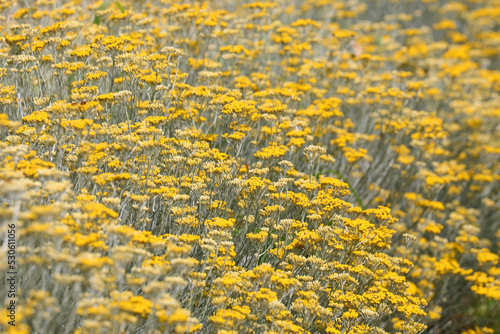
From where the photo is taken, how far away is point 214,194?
4684mm

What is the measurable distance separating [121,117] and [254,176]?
1882mm

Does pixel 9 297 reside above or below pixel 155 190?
below

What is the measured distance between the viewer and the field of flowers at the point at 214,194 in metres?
3.02

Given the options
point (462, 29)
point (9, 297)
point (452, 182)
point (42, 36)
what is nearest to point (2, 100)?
point (42, 36)

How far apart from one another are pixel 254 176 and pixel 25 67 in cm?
264

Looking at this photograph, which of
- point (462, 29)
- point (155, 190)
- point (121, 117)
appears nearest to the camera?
point (155, 190)

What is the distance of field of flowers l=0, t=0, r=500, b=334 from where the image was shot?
302 cm

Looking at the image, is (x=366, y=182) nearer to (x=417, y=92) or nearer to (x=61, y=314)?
(x=417, y=92)

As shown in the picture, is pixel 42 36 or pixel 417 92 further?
pixel 417 92

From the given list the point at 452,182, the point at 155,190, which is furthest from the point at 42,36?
the point at 452,182

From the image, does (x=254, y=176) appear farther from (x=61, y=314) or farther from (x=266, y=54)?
(x=266, y=54)

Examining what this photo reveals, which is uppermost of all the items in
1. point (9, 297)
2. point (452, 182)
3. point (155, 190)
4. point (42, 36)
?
point (42, 36)

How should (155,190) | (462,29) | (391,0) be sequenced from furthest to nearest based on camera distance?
(462,29) < (391,0) < (155,190)

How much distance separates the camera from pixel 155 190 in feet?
12.7
